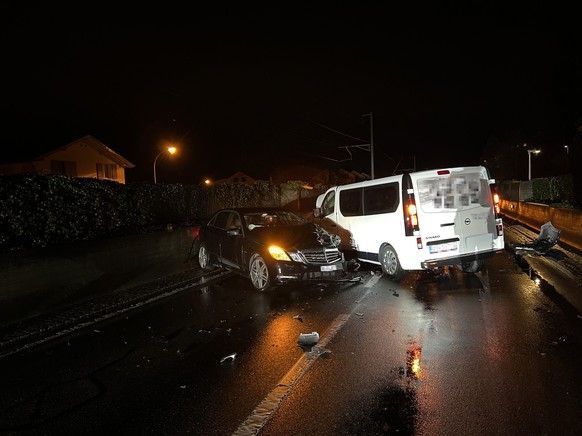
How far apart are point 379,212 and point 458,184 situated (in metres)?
1.62

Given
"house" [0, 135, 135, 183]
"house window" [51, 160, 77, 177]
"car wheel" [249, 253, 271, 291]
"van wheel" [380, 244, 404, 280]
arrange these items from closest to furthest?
"car wheel" [249, 253, 271, 291] < "van wheel" [380, 244, 404, 280] < "house" [0, 135, 135, 183] < "house window" [51, 160, 77, 177]

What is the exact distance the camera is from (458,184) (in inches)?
331

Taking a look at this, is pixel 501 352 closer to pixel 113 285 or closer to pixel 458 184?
pixel 458 184

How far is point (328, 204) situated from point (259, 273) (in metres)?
3.66

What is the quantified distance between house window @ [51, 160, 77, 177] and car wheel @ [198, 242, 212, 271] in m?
21.3

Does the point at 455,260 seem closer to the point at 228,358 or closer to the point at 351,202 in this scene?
the point at 351,202

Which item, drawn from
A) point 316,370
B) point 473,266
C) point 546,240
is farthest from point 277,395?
point 546,240

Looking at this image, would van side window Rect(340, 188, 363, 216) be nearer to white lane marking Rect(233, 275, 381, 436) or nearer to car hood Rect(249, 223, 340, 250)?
car hood Rect(249, 223, 340, 250)

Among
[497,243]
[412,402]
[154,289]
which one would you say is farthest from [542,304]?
[154,289]

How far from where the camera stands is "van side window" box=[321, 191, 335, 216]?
37.3 feet

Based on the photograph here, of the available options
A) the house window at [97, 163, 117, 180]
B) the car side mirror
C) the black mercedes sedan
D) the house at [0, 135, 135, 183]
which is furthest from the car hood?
the house window at [97, 163, 117, 180]

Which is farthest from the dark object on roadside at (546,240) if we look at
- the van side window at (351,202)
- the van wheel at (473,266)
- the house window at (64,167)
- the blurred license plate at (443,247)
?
the house window at (64,167)

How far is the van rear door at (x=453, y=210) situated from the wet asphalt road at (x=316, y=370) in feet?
3.70

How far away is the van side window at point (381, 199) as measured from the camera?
342 inches
